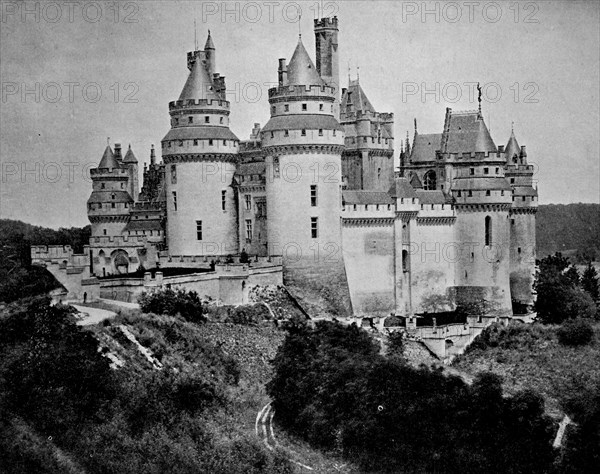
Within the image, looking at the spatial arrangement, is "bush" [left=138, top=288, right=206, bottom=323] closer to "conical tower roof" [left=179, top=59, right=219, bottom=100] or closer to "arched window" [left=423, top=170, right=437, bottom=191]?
"conical tower roof" [left=179, top=59, right=219, bottom=100]

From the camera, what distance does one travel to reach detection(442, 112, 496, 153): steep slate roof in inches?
2327

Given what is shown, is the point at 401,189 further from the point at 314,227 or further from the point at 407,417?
the point at 407,417

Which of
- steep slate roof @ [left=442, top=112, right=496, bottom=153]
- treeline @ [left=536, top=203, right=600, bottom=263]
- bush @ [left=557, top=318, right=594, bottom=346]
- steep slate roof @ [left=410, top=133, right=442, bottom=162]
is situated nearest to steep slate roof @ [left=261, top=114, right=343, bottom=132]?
steep slate roof @ [left=442, top=112, right=496, bottom=153]

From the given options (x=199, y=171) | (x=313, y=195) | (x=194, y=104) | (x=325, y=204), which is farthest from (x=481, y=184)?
(x=194, y=104)

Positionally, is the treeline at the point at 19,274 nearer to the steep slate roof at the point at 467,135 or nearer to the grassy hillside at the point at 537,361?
the grassy hillside at the point at 537,361

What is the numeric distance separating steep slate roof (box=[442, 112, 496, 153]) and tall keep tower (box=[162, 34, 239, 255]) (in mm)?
13517

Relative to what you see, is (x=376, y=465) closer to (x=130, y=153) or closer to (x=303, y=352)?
(x=303, y=352)

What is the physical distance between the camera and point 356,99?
60656 millimetres

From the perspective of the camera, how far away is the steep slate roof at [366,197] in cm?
5372

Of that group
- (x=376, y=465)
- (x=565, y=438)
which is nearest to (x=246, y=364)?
(x=376, y=465)

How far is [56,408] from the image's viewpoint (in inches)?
1249

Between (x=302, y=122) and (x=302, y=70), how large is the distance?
3008 millimetres

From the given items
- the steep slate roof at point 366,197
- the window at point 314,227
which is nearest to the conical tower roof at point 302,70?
the steep slate roof at point 366,197

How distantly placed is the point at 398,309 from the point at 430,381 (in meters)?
19.2
